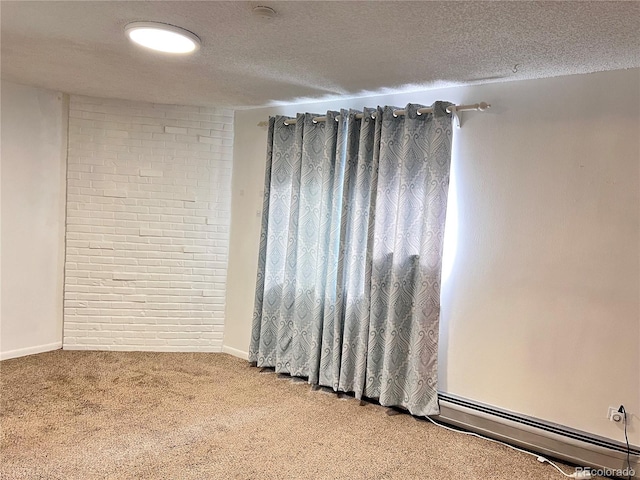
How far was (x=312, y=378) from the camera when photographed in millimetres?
3354

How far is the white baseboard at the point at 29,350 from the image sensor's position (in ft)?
11.9

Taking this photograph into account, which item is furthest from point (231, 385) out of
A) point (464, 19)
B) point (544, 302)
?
point (464, 19)

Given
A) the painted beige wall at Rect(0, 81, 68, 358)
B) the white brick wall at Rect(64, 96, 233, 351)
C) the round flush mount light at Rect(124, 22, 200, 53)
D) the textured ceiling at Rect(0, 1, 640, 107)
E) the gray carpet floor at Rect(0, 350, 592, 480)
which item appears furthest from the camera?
→ the white brick wall at Rect(64, 96, 233, 351)

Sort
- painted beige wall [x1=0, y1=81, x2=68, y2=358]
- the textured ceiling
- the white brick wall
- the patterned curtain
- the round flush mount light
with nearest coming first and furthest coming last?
the textured ceiling
the round flush mount light
the patterned curtain
painted beige wall [x1=0, y1=81, x2=68, y2=358]
the white brick wall

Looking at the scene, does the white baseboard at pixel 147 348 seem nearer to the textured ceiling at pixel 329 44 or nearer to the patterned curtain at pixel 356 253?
the patterned curtain at pixel 356 253

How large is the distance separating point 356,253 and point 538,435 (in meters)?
1.50

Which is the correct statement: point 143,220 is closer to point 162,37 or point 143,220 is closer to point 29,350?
point 29,350

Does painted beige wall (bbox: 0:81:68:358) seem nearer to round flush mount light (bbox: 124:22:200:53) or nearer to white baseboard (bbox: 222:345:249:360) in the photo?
white baseboard (bbox: 222:345:249:360)

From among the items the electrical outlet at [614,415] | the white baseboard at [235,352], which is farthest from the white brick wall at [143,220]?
the electrical outlet at [614,415]

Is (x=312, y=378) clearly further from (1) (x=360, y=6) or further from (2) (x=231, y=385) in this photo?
(1) (x=360, y=6)

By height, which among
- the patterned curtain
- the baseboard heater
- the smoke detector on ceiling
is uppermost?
the smoke detector on ceiling

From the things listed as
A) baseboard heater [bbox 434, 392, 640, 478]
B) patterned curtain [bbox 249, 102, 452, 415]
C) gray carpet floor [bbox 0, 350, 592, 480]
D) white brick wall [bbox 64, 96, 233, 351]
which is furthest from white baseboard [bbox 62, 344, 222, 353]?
baseboard heater [bbox 434, 392, 640, 478]

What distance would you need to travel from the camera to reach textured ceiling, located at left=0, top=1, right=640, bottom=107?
6.18 feet

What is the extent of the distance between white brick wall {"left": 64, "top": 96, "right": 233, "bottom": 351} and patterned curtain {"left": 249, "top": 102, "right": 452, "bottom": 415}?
2.09ft
